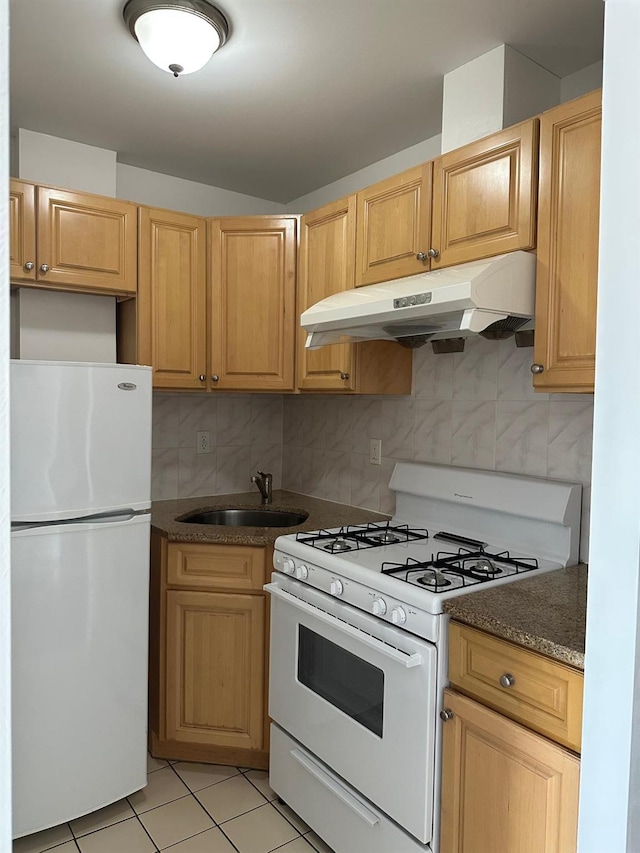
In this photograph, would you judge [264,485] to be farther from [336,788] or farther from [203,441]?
[336,788]

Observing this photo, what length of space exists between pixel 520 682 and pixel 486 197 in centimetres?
136

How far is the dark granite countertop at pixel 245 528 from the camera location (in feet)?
7.67

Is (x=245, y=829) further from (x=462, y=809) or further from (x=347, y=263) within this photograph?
(x=347, y=263)

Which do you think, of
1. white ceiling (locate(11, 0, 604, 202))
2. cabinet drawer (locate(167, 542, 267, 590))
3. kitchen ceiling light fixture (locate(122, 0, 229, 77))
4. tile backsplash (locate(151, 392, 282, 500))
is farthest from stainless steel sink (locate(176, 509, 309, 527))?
kitchen ceiling light fixture (locate(122, 0, 229, 77))

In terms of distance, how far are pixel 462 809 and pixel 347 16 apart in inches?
84.6

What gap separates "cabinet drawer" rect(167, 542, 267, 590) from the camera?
2.34 metres

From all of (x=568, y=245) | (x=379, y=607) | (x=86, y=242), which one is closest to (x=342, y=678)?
(x=379, y=607)

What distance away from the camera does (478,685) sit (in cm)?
156

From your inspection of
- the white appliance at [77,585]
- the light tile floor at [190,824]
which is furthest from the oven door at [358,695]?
the white appliance at [77,585]

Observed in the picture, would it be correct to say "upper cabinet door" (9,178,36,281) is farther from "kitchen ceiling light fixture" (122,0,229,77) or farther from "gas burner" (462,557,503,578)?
"gas burner" (462,557,503,578)

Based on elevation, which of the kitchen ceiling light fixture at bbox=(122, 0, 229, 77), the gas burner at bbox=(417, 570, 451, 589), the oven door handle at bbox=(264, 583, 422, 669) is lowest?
the oven door handle at bbox=(264, 583, 422, 669)

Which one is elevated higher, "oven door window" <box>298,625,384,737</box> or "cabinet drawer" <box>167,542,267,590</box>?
"cabinet drawer" <box>167,542,267,590</box>

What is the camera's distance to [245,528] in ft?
7.97

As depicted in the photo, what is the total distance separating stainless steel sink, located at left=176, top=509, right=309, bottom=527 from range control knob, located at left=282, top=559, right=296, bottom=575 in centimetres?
67
